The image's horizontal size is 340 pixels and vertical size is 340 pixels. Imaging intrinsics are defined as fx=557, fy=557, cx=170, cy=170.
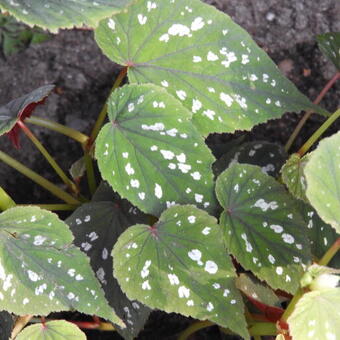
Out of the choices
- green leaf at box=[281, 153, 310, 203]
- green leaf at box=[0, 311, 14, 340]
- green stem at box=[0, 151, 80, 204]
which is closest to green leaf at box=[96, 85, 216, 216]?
green leaf at box=[281, 153, 310, 203]

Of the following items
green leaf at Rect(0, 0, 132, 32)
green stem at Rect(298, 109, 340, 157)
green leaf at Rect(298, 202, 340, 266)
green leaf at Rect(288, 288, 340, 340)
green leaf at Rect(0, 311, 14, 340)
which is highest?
green leaf at Rect(0, 0, 132, 32)

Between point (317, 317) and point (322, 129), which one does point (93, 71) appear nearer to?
point (322, 129)

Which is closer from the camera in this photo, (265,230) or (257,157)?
(265,230)

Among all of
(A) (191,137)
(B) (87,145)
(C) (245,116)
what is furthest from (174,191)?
(B) (87,145)

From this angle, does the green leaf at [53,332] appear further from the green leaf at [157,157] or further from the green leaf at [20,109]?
the green leaf at [20,109]

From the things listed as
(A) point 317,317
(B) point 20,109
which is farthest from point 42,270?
(A) point 317,317

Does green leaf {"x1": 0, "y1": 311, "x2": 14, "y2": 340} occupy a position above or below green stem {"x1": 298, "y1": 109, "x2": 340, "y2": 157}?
below

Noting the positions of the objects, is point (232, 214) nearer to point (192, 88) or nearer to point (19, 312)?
point (192, 88)

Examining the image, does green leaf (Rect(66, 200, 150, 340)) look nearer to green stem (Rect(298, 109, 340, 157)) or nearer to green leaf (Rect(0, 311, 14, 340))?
green leaf (Rect(0, 311, 14, 340))

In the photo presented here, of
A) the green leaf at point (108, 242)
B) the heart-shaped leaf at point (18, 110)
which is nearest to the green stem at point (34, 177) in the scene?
the heart-shaped leaf at point (18, 110)
